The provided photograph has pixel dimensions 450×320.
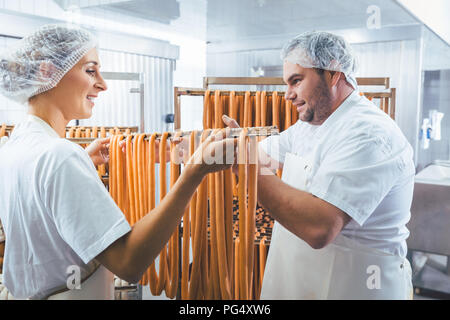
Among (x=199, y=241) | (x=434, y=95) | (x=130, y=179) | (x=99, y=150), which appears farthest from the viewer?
(x=434, y=95)

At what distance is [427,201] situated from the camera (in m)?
2.73

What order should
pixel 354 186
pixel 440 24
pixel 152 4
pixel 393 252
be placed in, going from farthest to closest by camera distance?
pixel 152 4
pixel 440 24
pixel 393 252
pixel 354 186

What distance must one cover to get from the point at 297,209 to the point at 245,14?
3084 mm

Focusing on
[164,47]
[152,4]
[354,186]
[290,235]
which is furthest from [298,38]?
[164,47]

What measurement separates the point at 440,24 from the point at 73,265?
6.94 feet

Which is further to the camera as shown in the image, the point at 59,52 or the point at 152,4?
the point at 152,4

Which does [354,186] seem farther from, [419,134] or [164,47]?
[164,47]

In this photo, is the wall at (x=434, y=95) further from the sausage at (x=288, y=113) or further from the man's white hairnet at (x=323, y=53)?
the man's white hairnet at (x=323, y=53)

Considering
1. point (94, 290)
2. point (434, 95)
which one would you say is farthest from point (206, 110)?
point (434, 95)

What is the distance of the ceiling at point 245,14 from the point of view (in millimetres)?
3172

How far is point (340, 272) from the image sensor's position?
1.15 meters

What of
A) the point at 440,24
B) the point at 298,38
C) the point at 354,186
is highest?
the point at 440,24

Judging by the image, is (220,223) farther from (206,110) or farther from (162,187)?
(206,110)
